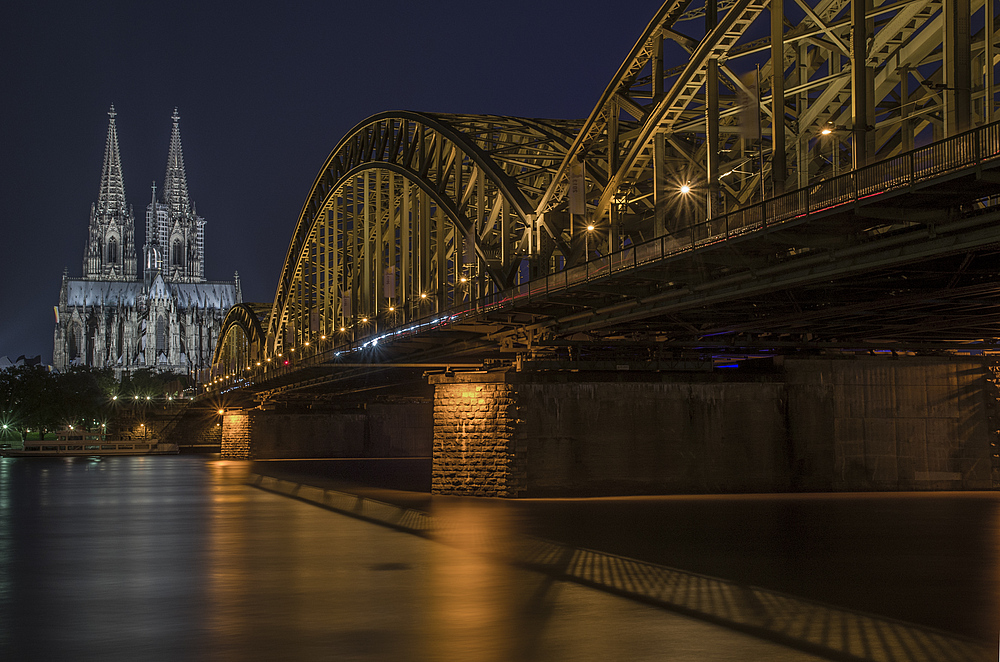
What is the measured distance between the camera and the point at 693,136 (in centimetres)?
5669

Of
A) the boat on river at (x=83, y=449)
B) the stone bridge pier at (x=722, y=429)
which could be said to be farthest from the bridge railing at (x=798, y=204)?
the boat on river at (x=83, y=449)

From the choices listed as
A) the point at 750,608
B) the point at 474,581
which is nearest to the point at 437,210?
the point at 474,581

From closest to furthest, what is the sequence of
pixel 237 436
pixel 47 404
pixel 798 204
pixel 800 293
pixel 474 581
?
pixel 474 581
pixel 798 204
pixel 800 293
pixel 237 436
pixel 47 404

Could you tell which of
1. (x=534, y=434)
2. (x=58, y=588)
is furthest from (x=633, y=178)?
(x=58, y=588)

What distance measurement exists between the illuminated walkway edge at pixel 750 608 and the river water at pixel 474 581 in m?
0.10

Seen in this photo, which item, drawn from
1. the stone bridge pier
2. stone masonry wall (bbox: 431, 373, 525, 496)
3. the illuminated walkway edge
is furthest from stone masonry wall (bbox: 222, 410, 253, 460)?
the illuminated walkway edge

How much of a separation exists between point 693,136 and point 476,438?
21605 millimetres

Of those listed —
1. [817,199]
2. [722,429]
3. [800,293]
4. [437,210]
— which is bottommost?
Result: [722,429]

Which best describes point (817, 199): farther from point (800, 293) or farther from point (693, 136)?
point (693, 136)

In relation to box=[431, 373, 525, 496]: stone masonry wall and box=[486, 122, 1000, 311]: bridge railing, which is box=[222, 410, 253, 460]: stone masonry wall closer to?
box=[431, 373, 525, 496]: stone masonry wall

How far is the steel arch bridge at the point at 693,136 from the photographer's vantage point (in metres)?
31.5

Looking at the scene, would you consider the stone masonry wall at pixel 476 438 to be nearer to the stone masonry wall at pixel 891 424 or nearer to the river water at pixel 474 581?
the river water at pixel 474 581

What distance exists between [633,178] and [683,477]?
43.6 ft

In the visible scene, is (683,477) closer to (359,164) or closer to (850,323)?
(850,323)
